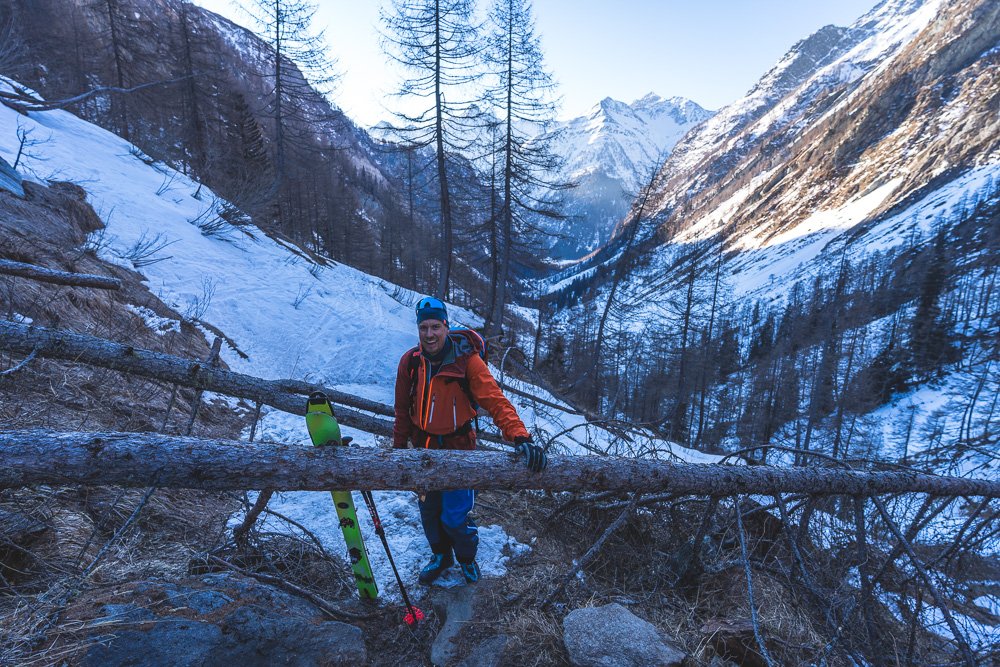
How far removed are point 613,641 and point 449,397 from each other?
1.80m

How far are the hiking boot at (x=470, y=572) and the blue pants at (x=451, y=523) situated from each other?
0.04m

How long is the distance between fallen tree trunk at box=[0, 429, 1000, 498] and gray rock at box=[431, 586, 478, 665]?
1256mm

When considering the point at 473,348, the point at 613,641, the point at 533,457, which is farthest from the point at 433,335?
the point at 613,641

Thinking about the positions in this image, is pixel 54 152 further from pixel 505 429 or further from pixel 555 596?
pixel 555 596

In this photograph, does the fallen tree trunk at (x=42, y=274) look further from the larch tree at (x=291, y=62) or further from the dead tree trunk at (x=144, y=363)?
the larch tree at (x=291, y=62)

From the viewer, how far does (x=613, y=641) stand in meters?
2.28

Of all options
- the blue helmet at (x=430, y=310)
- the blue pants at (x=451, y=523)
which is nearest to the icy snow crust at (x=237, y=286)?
the blue pants at (x=451, y=523)

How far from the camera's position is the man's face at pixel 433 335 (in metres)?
2.93

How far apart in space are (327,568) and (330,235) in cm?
3337

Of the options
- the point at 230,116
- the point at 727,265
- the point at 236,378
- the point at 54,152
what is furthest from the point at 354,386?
the point at 727,265

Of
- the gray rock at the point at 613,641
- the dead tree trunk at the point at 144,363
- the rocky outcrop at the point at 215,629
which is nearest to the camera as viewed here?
the rocky outcrop at the point at 215,629

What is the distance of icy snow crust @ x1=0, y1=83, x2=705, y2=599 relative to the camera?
25.5 feet

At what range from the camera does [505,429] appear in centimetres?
273

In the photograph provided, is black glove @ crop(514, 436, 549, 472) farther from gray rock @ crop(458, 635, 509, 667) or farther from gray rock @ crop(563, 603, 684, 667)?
gray rock @ crop(458, 635, 509, 667)
